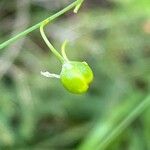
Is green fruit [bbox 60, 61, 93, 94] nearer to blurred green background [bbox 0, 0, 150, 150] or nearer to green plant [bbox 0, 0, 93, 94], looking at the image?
green plant [bbox 0, 0, 93, 94]

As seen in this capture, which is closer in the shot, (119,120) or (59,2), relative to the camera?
(119,120)

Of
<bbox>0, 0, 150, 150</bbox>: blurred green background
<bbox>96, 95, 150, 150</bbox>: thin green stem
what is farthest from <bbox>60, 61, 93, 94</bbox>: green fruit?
<bbox>0, 0, 150, 150</bbox>: blurred green background

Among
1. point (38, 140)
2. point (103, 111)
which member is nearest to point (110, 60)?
point (103, 111)

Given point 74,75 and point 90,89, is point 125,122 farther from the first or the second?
point 74,75

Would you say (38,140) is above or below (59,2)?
below

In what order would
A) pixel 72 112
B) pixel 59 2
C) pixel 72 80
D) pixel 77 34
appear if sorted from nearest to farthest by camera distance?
pixel 72 80 < pixel 72 112 < pixel 77 34 < pixel 59 2

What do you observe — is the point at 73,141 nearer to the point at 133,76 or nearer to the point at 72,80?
the point at 133,76

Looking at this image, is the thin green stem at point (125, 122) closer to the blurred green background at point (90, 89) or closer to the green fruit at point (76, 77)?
the blurred green background at point (90, 89)
